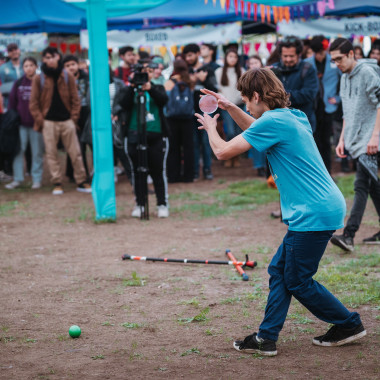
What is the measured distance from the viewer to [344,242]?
6.59m

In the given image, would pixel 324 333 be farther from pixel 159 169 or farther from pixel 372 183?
pixel 159 169

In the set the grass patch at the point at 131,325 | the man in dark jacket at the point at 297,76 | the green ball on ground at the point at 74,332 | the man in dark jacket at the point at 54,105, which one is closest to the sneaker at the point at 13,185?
the man in dark jacket at the point at 54,105

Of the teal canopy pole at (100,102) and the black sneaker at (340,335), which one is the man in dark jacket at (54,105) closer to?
the teal canopy pole at (100,102)

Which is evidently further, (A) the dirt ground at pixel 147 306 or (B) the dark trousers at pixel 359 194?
(B) the dark trousers at pixel 359 194

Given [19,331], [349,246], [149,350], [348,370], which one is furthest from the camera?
[349,246]

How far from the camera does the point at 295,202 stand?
12.8ft

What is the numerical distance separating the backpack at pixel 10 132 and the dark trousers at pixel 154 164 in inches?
136

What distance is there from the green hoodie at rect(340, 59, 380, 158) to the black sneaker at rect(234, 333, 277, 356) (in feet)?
9.80

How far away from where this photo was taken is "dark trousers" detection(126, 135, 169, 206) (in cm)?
852

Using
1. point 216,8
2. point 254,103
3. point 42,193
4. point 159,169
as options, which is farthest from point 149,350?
point 216,8

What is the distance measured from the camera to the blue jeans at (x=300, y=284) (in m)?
3.93

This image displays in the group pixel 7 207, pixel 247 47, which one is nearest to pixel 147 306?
pixel 7 207

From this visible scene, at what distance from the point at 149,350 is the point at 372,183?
339 centimetres

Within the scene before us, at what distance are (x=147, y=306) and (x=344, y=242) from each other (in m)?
2.41
